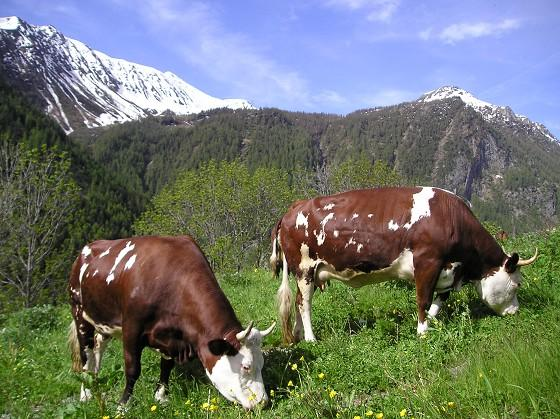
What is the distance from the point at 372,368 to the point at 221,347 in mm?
1805

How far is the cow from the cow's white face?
0.04 feet

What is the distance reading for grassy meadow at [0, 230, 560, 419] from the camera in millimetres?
3547

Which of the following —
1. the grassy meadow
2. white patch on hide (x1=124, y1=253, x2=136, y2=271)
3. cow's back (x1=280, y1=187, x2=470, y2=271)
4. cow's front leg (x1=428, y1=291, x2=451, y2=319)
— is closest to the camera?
the grassy meadow

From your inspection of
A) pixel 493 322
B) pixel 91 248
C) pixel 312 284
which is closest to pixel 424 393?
pixel 493 322

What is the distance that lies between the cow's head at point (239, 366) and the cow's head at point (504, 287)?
3.61m

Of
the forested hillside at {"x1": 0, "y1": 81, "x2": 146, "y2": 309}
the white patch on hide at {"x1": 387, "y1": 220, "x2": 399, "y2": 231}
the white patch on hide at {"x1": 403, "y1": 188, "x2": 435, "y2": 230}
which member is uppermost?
the white patch on hide at {"x1": 403, "y1": 188, "x2": 435, "y2": 230}

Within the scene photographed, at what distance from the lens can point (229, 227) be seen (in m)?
44.5

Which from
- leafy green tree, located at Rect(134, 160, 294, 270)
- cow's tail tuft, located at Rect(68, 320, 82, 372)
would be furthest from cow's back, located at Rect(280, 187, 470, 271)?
leafy green tree, located at Rect(134, 160, 294, 270)

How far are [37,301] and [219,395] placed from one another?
32.3 meters

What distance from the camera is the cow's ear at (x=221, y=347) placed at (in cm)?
463

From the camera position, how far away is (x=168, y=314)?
5.32 m

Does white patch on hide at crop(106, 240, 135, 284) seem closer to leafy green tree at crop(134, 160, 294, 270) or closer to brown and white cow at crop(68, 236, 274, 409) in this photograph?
brown and white cow at crop(68, 236, 274, 409)

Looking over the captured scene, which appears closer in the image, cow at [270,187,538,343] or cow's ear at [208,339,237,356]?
cow's ear at [208,339,237,356]

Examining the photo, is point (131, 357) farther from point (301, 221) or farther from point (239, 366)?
point (301, 221)
